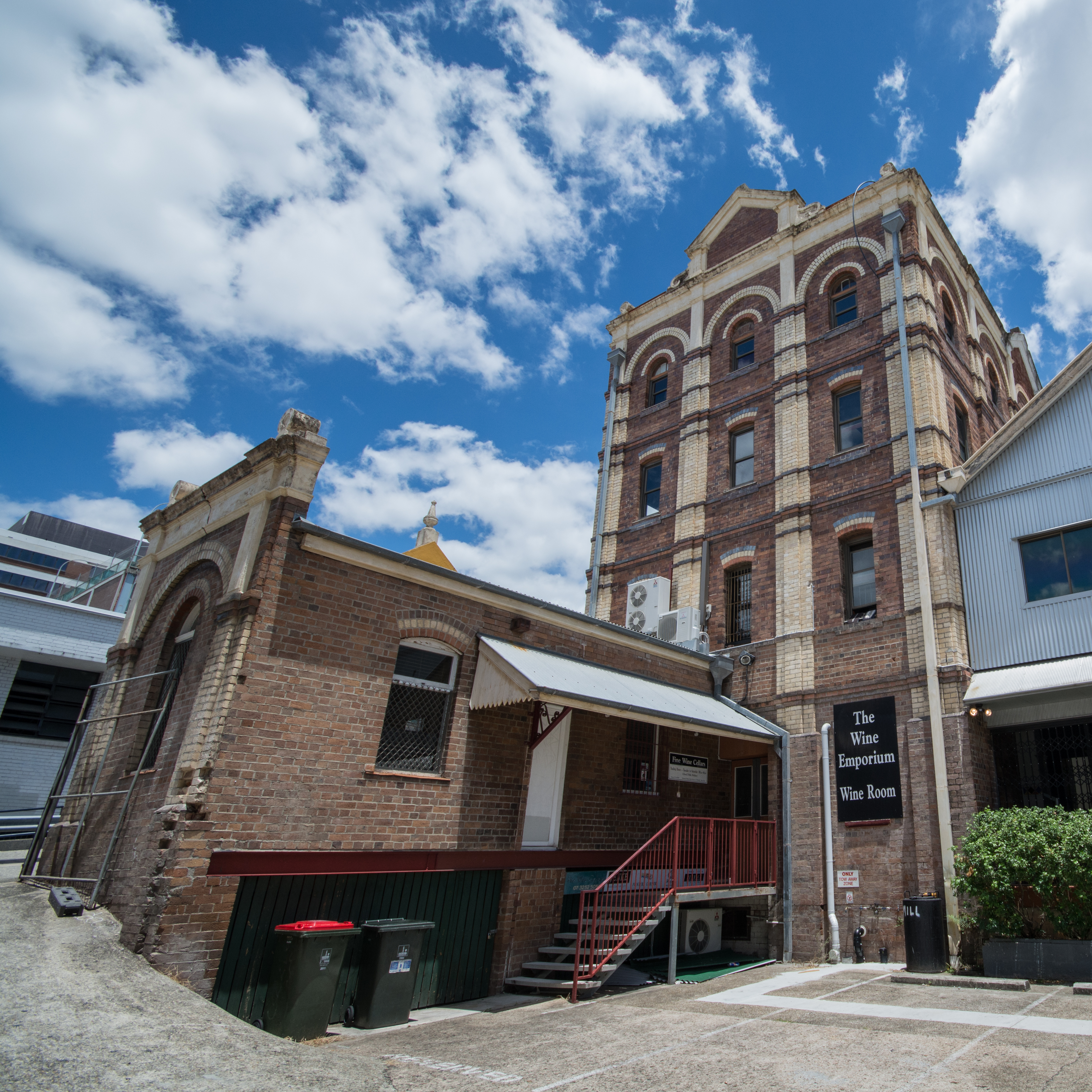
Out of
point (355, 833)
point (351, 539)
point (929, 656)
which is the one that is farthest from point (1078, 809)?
point (351, 539)


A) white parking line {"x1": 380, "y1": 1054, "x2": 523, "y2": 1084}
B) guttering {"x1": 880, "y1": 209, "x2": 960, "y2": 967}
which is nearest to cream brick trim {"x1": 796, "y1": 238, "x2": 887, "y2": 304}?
guttering {"x1": 880, "y1": 209, "x2": 960, "y2": 967}

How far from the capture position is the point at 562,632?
13.0 metres

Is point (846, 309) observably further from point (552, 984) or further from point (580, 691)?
point (552, 984)

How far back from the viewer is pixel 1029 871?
10531mm

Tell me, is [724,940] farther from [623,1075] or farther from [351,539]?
[351,539]

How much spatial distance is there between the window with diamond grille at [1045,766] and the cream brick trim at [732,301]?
38.7 ft

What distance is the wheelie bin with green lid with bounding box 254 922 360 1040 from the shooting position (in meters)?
7.80

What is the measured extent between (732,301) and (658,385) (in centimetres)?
297

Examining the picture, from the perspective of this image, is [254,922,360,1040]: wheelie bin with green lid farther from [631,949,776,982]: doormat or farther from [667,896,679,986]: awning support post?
[631,949,776,982]: doormat

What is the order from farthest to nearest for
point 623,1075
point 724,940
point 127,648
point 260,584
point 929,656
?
1. point 724,940
2. point 929,656
3. point 127,648
4. point 260,584
5. point 623,1075

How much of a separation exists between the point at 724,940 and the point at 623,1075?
933 cm

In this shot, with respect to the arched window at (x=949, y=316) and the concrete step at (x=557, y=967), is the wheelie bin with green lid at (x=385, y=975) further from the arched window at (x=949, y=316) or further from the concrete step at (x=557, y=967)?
the arched window at (x=949, y=316)

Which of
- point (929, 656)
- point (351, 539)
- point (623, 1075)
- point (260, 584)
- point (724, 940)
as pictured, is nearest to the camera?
point (623, 1075)

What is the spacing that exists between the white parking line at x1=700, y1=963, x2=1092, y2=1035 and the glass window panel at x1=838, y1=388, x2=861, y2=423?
1120cm
